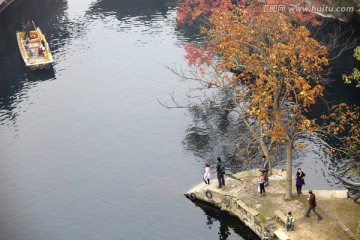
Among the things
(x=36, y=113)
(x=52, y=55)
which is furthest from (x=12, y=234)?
(x=52, y=55)

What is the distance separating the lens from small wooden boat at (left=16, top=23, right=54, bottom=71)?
77.6m

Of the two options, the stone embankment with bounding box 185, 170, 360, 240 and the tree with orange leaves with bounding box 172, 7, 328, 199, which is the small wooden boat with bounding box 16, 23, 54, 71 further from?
the stone embankment with bounding box 185, 170, 360, 240

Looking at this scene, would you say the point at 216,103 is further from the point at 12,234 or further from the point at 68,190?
the point at 12,234

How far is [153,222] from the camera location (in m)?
45.3

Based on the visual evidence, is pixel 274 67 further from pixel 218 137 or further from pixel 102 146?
→ pixel 102 146

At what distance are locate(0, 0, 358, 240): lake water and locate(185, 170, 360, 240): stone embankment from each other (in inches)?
53.2

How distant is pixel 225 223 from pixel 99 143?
20.5 metres

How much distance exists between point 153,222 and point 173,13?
218 feet

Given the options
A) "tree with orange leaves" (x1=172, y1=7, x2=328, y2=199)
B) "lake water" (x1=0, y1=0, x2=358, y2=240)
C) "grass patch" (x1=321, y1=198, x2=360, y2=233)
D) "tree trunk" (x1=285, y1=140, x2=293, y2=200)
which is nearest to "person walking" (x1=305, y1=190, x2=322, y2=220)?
"grass patch" (x1=321, y1=198, x2=360, y2=233)

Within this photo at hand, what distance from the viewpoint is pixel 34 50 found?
8281 centimetres

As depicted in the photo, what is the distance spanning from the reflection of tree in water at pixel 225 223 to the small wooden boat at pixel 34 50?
40.9 metres

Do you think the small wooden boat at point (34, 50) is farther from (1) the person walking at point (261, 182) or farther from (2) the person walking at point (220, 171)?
(1) the person walking at point (261, 182)

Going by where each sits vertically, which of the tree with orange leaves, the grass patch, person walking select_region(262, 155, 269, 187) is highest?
the tree with orange leaves

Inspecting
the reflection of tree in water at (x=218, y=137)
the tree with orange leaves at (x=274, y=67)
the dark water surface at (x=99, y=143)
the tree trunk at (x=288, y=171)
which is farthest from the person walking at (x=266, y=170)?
the reflection of tree in water at (x=218, y=137)
